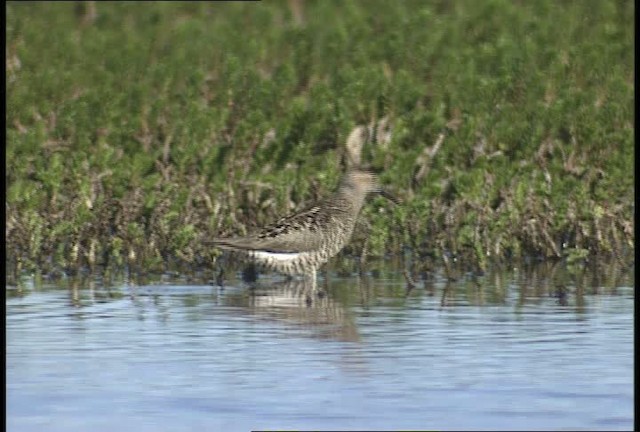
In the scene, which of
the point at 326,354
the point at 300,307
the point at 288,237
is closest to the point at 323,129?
the point at 288,237

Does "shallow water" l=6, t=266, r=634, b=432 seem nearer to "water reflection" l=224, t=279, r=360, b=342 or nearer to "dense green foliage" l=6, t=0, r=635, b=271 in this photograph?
"water reflection" l=224, t=279, r=360, b=342

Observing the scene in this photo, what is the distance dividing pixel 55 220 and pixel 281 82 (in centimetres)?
331

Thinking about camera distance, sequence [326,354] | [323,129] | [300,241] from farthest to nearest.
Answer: [323,129], [300,241], [326,354]

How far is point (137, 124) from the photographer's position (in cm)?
1698

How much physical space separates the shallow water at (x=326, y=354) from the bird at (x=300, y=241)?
0.17 m

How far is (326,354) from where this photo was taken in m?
10.7

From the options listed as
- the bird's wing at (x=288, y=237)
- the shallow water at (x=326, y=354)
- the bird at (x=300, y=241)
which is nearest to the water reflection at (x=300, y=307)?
the shallow water at (x=326, y=354)

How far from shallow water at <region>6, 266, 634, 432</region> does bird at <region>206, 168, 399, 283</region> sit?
0.57 feet

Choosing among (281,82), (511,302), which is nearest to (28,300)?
(511,302)

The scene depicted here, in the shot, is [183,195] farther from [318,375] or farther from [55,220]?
[318,375]

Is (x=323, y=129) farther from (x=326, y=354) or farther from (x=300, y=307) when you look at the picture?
(x=326, y=354)

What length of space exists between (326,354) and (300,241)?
11.2ft

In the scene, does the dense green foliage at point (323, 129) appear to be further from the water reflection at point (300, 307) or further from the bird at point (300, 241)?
the water reflection at point (300, 307)

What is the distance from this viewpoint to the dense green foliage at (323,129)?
14.9 metres
